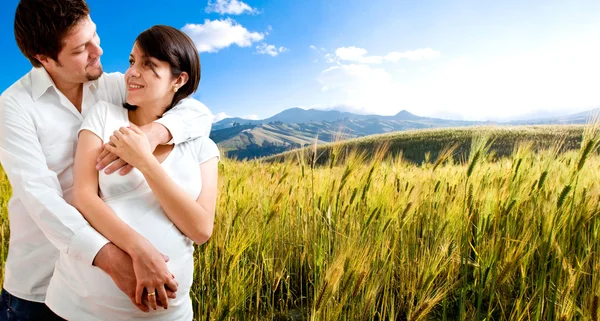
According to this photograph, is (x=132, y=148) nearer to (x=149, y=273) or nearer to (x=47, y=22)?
(x=149, y=273)

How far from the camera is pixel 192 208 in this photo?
127cm

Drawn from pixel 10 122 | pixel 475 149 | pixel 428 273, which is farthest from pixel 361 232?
pixel 10 122

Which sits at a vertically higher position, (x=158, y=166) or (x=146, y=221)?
(x=158, y=166)

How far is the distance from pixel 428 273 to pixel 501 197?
0.69 m

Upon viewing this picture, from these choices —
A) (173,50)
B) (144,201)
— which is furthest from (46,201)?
(173,50)

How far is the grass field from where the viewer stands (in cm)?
165

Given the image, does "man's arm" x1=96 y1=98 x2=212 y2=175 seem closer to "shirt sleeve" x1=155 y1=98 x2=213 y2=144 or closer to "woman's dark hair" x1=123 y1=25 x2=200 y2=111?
"shirt sleeve" x1=155 y1=98 x2=213 y2=144

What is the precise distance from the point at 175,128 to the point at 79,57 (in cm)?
46

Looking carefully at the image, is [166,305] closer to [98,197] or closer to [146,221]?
[146,221]

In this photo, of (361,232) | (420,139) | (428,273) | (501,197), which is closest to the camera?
(428,273)

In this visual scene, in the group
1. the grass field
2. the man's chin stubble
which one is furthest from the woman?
the grass field

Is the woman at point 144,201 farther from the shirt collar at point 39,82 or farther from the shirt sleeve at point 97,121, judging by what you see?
the shirt collar at point 39,82

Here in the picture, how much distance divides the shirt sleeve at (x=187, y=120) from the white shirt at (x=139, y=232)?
0.21 feet

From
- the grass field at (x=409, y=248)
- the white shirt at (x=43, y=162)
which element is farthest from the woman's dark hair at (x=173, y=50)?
Answer: the grass field at (x=409, y=248)
